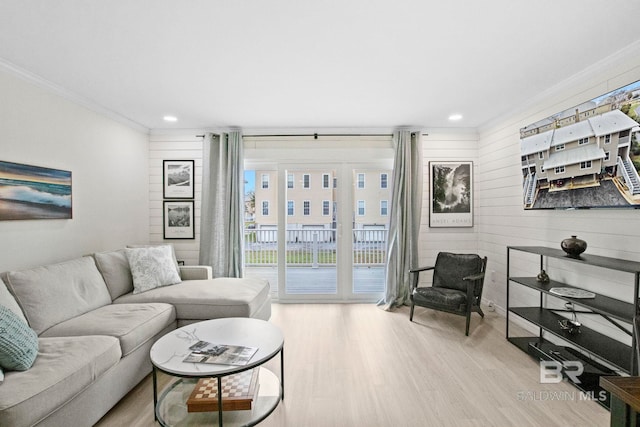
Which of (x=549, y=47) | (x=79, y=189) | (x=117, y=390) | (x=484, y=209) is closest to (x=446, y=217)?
(x=484, y=209)

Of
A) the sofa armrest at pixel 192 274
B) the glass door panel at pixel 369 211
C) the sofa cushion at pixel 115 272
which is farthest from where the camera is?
the glass door panel at pixel 369 211

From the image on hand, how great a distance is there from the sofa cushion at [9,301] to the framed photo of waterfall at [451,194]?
444 cm

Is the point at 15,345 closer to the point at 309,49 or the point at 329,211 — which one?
the point at 309,49

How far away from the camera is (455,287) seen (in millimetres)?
3738

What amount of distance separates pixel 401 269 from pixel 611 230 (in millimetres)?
2259

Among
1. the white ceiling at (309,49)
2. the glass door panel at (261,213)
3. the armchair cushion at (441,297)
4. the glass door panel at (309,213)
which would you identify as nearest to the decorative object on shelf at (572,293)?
the armchair cushion at (441,297)

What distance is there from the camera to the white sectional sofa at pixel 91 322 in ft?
5.16

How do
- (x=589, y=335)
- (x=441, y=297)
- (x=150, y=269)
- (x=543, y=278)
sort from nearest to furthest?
(x=589, y=335) < (x=543, y=278) < (x=150, y=269) < (x=441, y=297)

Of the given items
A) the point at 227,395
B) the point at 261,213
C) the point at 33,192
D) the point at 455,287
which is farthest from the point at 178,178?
the point at 455,287

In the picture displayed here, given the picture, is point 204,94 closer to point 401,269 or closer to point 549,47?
point 549,47

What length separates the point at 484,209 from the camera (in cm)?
418

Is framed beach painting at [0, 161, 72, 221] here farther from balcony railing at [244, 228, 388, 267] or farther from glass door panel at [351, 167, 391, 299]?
glass door panel at [351, 167, 391, 299]

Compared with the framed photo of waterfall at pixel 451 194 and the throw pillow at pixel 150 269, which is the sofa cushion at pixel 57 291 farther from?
the framed photo of waterfall at pixel 451 194

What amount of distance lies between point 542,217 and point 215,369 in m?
3.40
